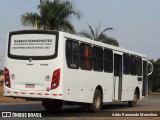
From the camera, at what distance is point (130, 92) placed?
26.1m

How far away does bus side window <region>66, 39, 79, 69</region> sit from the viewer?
720 inches

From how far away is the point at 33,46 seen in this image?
18.1 m

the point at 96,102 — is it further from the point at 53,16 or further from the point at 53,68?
the point at 53,16

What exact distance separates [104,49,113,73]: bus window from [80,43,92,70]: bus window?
188 cm

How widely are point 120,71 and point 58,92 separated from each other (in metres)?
7.33

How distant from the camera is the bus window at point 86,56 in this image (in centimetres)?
1947

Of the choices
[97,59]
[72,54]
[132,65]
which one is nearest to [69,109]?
[97,59]

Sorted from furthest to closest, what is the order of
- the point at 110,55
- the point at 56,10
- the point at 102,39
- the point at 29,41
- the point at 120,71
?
the point at 102,39 < the point at 56,10 < the point at 120,71 < the point at 110,55 < the point at 29,41

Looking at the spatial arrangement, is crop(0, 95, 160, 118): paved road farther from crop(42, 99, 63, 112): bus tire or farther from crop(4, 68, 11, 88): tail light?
crop(4, 68, 11, 88): tail light

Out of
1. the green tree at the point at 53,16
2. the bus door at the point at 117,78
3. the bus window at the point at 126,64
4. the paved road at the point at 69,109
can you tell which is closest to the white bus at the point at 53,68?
the paved road at the point at 69,109

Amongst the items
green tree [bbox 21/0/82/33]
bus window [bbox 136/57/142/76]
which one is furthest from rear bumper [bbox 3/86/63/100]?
green tree [bbox 21/0/82/33]

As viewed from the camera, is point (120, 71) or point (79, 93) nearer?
point (79, 93)

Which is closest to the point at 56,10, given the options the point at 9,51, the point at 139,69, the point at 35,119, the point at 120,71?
the point at 139,69

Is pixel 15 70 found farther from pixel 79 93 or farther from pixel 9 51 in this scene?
pixel 79 93
